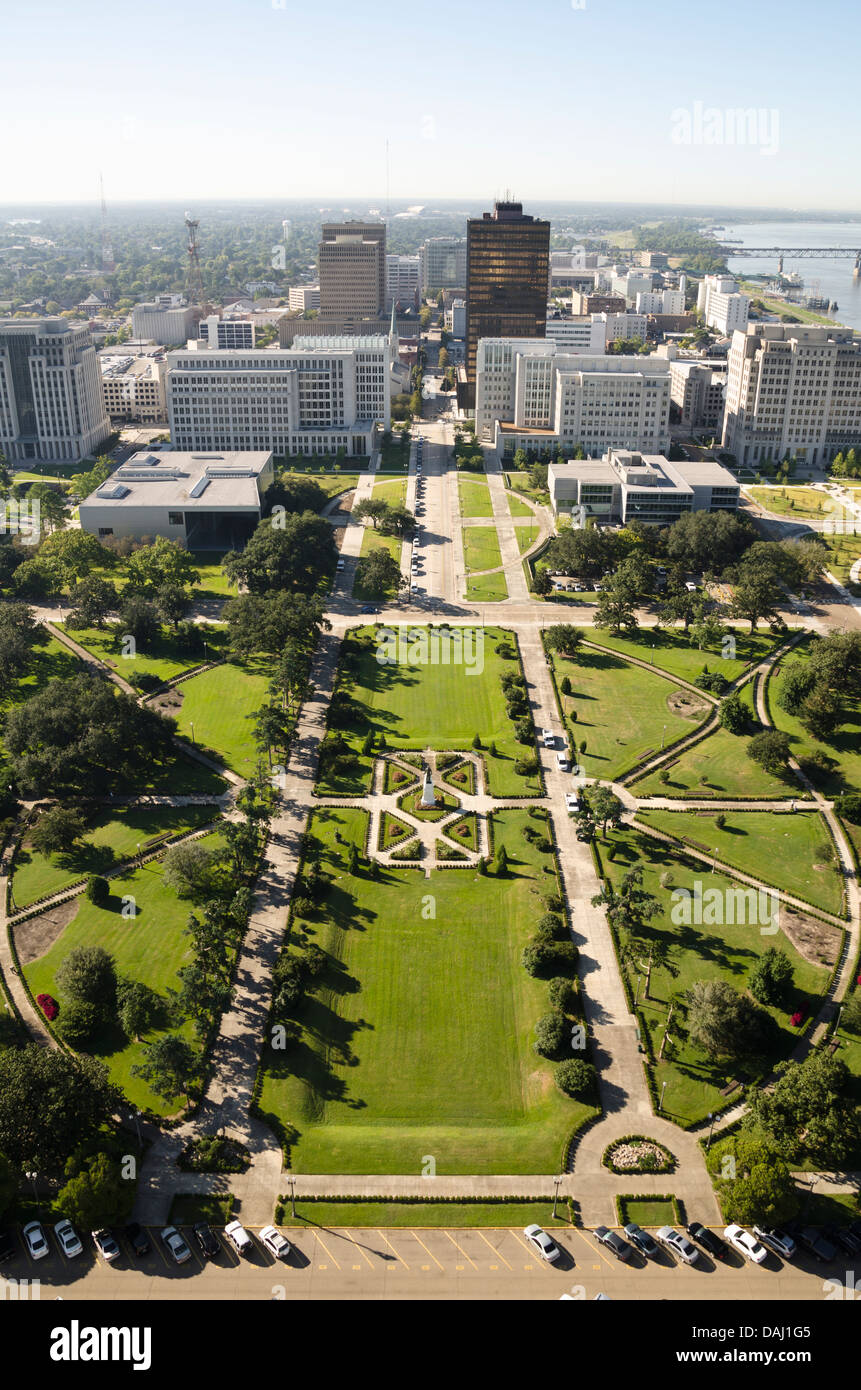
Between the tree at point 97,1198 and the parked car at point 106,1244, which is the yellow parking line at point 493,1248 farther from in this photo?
the parked car at point 106,1244

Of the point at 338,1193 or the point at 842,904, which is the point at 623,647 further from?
the point at 338,1193

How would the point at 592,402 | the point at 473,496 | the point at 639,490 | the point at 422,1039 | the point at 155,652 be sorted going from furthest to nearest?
the point at 592,402, the point at 473,496, the point at 639,490, the point at 155,652, the point at 422,1039

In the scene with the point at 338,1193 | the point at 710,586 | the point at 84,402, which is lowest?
the point at 338,1193

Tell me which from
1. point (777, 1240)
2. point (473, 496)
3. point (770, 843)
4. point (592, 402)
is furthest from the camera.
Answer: point (592, 402)

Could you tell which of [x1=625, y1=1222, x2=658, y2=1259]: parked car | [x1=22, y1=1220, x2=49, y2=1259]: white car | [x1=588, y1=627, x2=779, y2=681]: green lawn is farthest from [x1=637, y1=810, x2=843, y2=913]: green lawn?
[x1=22, y1=1220, x2=49, y2=1259]: white car

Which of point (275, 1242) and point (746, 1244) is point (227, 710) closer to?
point (275, 1242)

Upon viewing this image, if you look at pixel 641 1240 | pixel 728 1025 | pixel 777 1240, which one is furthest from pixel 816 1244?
pixel 728 1025

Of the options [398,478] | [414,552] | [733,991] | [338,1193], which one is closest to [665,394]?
[398,478]
